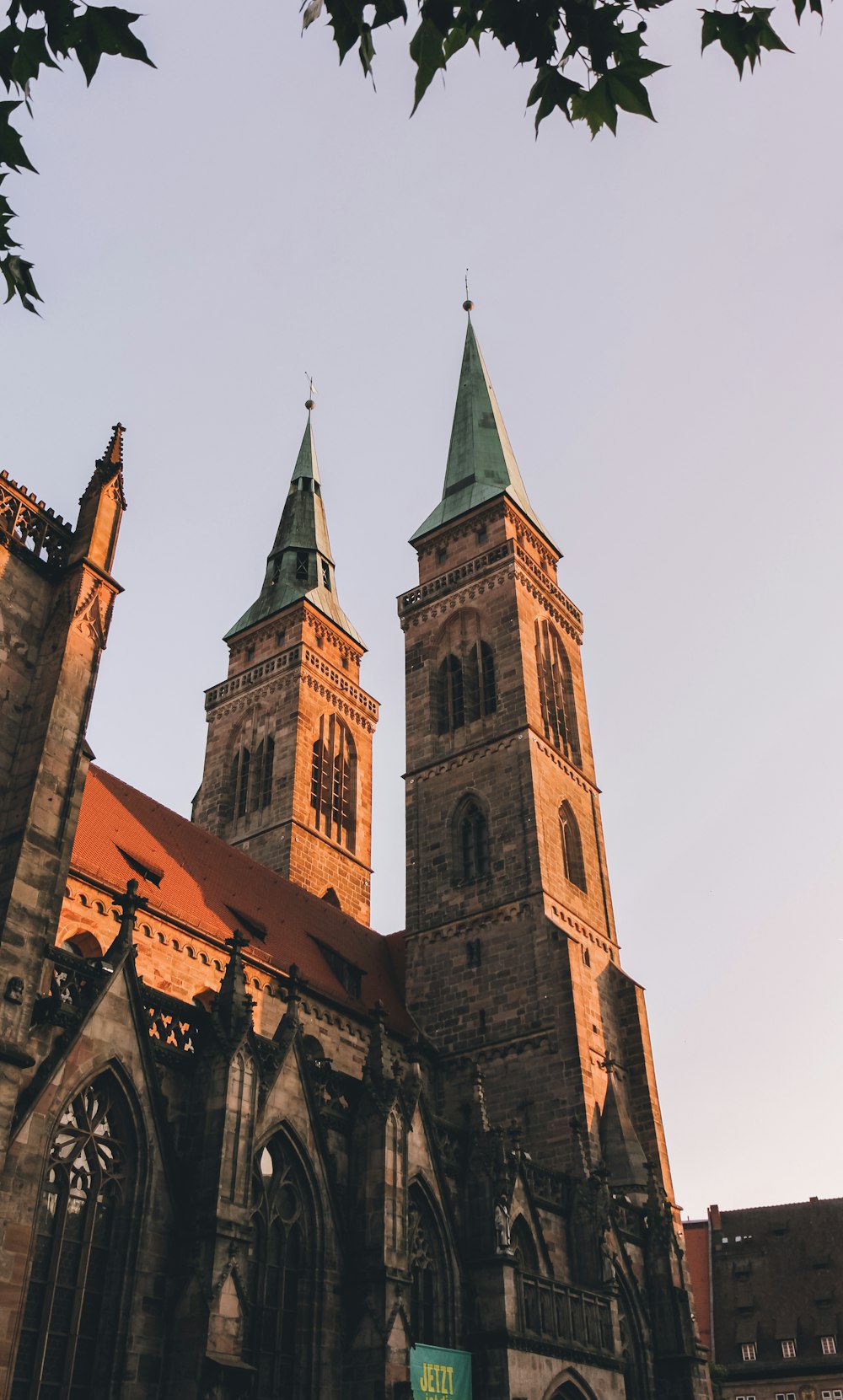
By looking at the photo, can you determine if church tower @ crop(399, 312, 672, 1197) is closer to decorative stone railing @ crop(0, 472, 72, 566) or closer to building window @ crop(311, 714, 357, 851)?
building window @ crop(311, 714, 357, 851)

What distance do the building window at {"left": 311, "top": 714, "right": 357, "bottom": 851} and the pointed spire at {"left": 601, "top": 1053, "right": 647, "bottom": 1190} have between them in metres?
16.9

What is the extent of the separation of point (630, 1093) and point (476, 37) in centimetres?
2851

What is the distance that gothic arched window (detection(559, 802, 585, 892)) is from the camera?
33.4m

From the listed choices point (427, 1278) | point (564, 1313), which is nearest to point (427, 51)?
point (427, 1278)

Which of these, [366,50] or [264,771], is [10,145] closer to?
[366,50]

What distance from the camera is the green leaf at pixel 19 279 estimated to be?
16.6ft

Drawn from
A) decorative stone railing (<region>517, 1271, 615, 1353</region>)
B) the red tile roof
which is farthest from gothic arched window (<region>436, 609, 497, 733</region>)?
decorative stone railing (<region>517, 1271, 615, 1353</region>)

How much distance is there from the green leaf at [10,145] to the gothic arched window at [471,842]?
28902mm

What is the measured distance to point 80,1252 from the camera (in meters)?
13.0

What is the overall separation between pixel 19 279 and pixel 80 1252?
1163cm

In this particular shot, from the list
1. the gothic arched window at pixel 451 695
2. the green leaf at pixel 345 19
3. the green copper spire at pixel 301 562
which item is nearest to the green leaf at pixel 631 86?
Result: the green leaf at pixel 345 19

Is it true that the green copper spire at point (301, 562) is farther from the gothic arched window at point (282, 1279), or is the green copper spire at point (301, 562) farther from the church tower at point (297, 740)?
the gothic arched window at point (282, 1279)

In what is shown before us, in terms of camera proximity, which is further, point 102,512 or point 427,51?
point 102,512

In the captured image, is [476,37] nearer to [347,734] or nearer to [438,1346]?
[438,1346]
